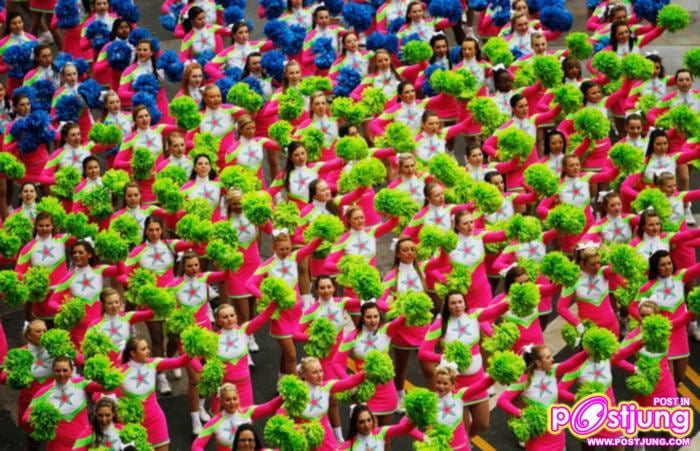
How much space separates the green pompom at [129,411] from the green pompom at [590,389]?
3674 millimetres

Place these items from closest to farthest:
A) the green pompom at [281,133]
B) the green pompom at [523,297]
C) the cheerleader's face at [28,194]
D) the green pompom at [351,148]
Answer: the green pompom at [523,297], the cheerleader's face at [28,194], the green pompom at [351,148], the green pompom at [281,133]

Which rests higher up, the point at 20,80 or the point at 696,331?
the point at 20,80

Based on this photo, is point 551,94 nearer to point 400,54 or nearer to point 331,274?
point 400,54

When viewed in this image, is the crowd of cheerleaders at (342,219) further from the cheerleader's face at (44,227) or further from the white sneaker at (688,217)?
the white sneaker at (688,217)

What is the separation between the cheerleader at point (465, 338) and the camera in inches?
576

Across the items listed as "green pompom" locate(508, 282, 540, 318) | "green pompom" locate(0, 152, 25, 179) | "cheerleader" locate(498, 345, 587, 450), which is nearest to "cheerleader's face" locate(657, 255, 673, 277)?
"green pompom" locate(508, 282, 540, 318)

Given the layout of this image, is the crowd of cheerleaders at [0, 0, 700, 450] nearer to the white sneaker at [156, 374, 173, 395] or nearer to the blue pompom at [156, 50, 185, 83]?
the blue pompom at [156, 50, 185, 83]

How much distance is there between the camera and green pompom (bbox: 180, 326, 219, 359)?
46.7ft

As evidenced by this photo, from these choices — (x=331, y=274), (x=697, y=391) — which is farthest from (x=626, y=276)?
(x=331, y=274)

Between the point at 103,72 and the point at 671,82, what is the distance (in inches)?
260

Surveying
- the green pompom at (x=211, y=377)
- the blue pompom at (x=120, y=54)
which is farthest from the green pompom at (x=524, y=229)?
the blue pompom at (x=120, y=54)

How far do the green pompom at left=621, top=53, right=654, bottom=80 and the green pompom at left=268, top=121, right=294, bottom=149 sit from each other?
382 cm

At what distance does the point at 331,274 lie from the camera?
52.6ft

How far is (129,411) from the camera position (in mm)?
14000
